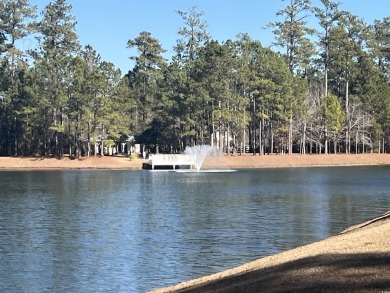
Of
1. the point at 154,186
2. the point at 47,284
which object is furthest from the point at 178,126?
the point at 47,284

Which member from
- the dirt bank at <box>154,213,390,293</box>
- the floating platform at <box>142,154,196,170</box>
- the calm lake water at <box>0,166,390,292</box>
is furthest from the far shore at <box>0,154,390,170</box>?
the dirt bank at <box>154,213,390,293</box>

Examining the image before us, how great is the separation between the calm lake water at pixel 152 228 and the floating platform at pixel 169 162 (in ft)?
108

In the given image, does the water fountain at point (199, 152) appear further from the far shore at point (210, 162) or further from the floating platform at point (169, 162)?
the far shore at point (210, 162)

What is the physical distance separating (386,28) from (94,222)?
392 ft

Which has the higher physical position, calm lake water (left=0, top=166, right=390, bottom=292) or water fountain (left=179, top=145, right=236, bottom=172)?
water fountain (left=179, top=145, right=236, bottom=172)

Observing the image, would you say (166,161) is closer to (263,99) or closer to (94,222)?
(263,99)

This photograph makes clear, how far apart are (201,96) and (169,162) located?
12.3 meters

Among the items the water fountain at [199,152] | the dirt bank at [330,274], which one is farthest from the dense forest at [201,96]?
the dirt bank at [330,274]

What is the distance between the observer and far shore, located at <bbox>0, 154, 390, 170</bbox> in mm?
92688

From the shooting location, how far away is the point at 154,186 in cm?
5781

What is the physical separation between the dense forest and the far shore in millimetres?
3742

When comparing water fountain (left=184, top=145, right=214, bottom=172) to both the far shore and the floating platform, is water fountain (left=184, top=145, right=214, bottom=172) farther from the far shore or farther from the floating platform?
the far shore

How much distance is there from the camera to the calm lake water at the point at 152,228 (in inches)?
796

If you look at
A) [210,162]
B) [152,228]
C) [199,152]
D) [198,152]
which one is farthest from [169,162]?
[152,228]
